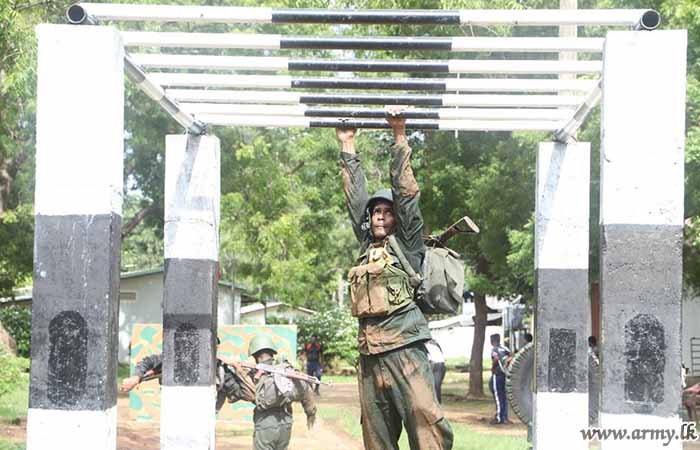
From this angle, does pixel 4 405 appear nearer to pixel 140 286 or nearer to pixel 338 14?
pixel 338 14

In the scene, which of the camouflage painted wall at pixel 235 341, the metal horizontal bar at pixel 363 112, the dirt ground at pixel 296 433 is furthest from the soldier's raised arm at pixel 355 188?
the camouflage painted wall at pixel 235 341

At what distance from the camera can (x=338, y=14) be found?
18.8 ft

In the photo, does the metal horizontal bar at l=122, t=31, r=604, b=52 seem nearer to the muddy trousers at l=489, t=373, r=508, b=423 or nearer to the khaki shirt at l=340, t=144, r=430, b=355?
the khaki shirt at l=340, t=144, r=430, b=355

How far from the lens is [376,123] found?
26.0 ft

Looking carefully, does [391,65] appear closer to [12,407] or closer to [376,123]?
[376,123]

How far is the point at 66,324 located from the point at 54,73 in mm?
1222

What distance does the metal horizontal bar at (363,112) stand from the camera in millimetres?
7793

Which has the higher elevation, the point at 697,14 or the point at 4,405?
the point at 697,14

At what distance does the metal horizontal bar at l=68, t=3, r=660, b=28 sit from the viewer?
550 centimetres

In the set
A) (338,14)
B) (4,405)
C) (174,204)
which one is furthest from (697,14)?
(4,405)

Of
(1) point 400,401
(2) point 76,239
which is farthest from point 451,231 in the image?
(2) point 76,239

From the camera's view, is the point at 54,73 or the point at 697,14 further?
the point at 697,14

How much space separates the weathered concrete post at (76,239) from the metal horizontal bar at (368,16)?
8.6 inches

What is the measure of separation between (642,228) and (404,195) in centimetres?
155
